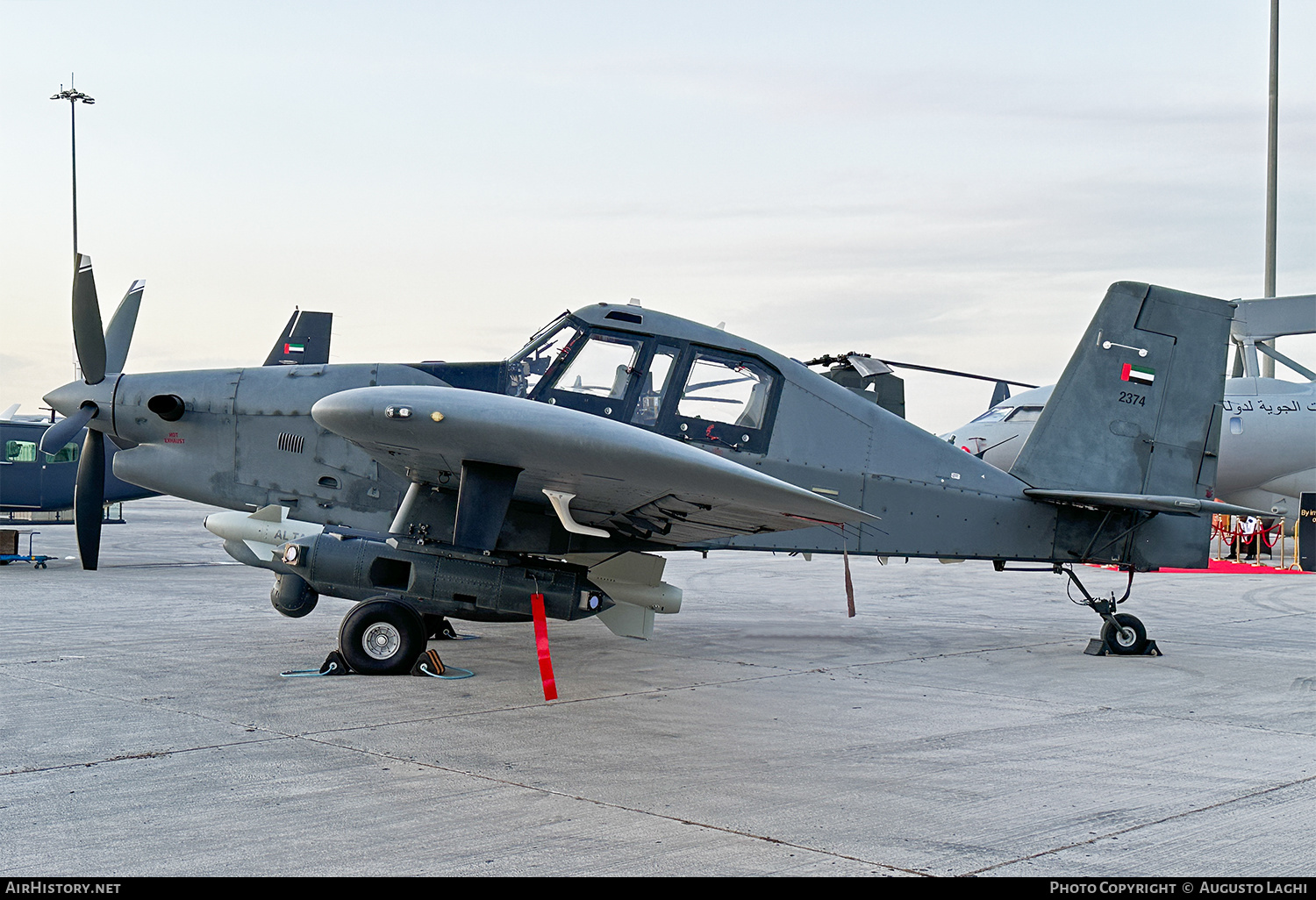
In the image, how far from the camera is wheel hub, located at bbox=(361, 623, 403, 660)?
8164mm

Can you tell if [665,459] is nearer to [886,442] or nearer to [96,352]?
[886,442]

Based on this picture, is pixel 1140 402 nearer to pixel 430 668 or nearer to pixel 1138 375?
pixel 1138 375

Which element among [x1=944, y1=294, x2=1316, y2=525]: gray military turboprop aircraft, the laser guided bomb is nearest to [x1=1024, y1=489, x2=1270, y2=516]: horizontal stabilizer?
the laser guided bomb

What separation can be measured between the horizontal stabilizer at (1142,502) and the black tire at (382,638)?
5778 millimetres

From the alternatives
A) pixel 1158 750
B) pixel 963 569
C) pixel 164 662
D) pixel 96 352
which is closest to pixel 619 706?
pixel 1158 750

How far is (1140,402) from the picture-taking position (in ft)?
34.4

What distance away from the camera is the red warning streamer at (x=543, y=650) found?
24.2ft

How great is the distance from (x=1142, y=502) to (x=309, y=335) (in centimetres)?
1456

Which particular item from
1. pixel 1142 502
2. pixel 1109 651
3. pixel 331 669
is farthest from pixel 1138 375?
pixel 331 669

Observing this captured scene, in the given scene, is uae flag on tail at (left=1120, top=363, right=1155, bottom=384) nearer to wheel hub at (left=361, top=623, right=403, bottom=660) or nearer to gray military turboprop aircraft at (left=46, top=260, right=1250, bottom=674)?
gray military turboprop aircraft at (left=46, top=260, right=1250, bottom=674)

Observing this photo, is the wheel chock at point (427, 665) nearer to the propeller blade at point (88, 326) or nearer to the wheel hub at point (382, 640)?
the wheel hub at point (382, 640)

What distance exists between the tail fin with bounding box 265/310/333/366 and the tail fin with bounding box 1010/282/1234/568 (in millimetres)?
12873

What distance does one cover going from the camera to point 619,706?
7.33 metres

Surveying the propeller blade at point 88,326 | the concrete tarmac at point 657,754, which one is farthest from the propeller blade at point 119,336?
the concrete tarmac at point 657,754
